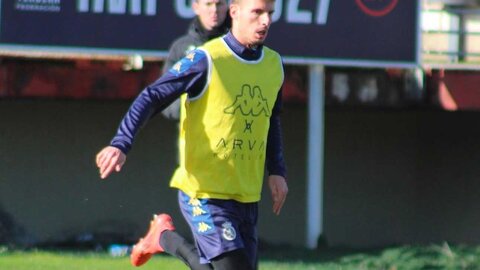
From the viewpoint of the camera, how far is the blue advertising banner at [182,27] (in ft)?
31.8

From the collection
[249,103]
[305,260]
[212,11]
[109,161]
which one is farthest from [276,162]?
[305,260]

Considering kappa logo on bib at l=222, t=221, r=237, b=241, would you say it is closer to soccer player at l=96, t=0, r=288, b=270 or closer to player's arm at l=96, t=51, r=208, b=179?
soccer player at l=96, t=0, r=288, b=270

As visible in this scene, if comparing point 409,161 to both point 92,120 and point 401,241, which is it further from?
point 92,120

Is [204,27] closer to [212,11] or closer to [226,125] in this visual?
[212,11]

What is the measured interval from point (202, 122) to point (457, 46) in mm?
7186

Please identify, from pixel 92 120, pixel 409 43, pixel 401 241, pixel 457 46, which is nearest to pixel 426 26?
pixel 457 46

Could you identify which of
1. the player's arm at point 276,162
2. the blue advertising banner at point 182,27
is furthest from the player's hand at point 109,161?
the blue advertising banner at point 182,27

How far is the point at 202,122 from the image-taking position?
17.0 ft

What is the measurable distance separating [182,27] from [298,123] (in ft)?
8.15

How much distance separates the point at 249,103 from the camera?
17.1ft

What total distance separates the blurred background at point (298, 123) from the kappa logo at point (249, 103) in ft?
14.9

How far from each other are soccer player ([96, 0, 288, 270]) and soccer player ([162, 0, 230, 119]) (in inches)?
95.8

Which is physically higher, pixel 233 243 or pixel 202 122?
pixel 202 122

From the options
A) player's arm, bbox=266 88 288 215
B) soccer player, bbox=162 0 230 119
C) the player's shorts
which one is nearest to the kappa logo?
player's arm, bbox=266 88 288 215
